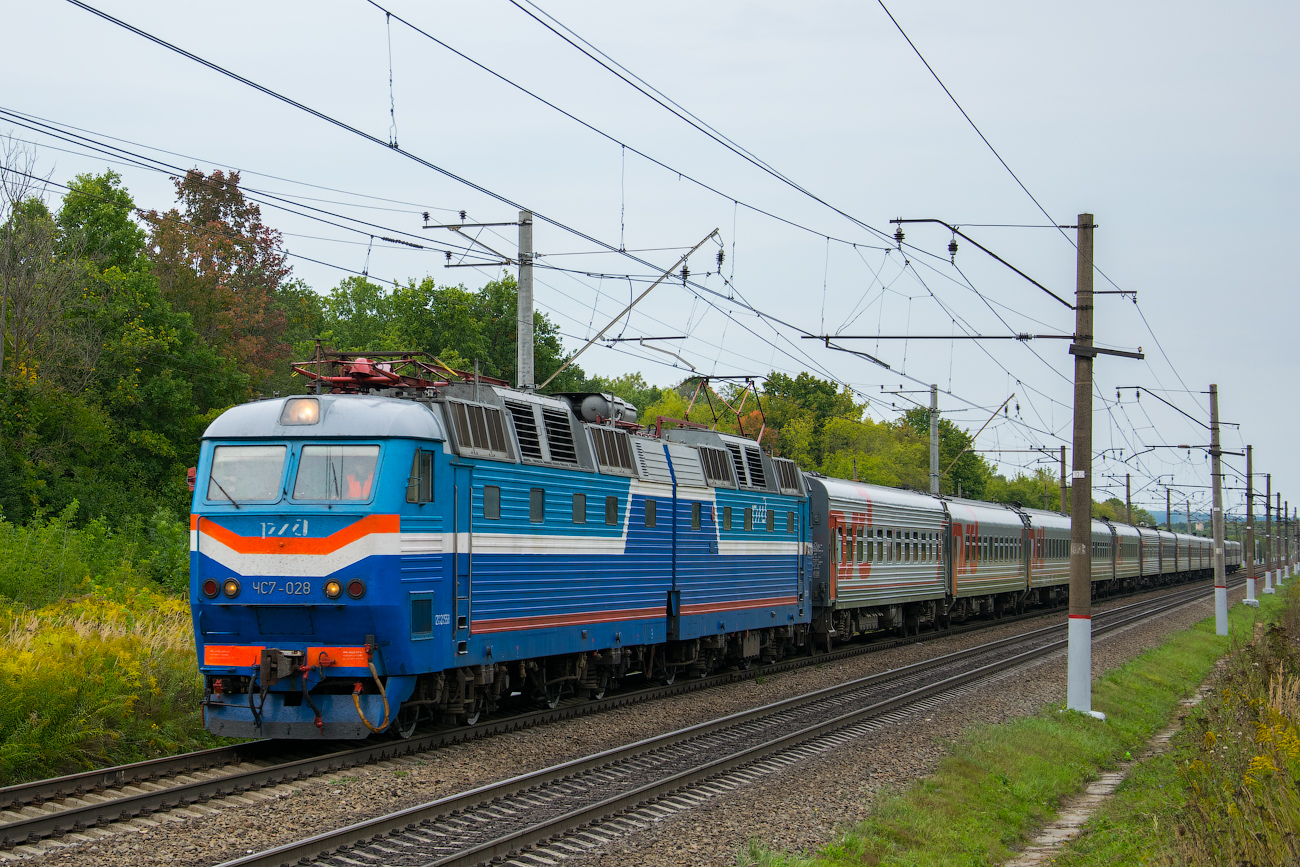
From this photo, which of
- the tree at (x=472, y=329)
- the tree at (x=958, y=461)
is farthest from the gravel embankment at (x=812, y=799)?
the tree at (x=958, y=461)

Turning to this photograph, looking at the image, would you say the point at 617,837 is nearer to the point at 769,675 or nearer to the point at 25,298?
the point at 769,675

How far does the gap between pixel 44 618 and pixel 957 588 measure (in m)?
26.2

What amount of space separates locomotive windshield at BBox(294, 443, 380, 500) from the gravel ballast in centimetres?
281

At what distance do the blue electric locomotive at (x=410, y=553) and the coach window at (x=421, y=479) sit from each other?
0.07 feet

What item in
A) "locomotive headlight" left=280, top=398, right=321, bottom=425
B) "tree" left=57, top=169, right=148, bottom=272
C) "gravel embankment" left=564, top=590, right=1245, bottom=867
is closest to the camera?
"gravel embankment" left=564, top=590, right=1245, bottom=867

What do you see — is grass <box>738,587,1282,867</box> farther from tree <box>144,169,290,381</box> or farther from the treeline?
tree <box>144,169,290,381</box>

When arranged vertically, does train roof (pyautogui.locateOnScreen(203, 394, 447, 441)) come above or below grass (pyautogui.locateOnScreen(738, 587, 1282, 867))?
above

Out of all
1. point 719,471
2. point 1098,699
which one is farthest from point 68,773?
point 1098,699

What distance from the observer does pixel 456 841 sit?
9.82 m

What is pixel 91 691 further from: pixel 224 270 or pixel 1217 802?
pixel 224 270

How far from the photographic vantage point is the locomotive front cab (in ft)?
41.2

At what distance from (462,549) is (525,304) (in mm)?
8067

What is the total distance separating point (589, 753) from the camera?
13.9 metres

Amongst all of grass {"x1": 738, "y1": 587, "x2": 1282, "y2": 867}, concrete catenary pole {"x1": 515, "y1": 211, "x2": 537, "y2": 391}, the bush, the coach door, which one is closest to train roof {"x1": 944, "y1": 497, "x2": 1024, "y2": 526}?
grass {"x1": 738, "y1": 587, "x2": 1282, "y2": 867}
